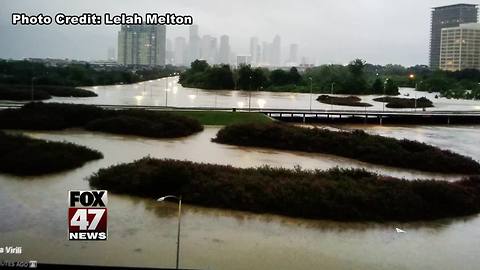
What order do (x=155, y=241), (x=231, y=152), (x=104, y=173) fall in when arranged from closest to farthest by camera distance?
1. (x=155, y=241)
2. (x=104, y=173)
3. (x=231, y=152)

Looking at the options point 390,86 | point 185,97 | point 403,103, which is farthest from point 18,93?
point 403,103

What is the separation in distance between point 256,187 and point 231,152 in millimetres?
5999

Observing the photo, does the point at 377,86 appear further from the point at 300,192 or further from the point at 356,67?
the point at 300,192

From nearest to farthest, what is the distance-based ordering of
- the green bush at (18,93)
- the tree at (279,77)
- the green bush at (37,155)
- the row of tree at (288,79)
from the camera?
the green bush at (37,155), the green bush at (18,93), the row of tree at (288,79), the tree at (279,77)

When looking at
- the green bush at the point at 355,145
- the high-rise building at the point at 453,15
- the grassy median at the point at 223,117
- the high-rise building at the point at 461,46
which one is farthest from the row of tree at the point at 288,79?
the high-rise building at the point at 453,15

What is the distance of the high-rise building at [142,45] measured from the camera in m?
16.6


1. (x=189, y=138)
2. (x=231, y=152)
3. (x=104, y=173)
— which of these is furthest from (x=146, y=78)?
(x=104, y=173)

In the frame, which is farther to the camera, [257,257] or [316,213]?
[316,213]

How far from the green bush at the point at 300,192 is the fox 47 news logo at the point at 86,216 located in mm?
4055

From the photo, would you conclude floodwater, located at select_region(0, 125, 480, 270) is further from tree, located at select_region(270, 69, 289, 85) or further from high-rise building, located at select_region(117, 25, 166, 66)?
tree, located at select_region(270, 69, 289, 85)

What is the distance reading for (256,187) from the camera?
557 inches

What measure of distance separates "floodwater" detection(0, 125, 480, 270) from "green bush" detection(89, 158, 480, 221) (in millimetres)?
344

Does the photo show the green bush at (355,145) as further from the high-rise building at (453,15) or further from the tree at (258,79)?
the tree at (258,79)

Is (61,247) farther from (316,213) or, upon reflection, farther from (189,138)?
(189,138)
